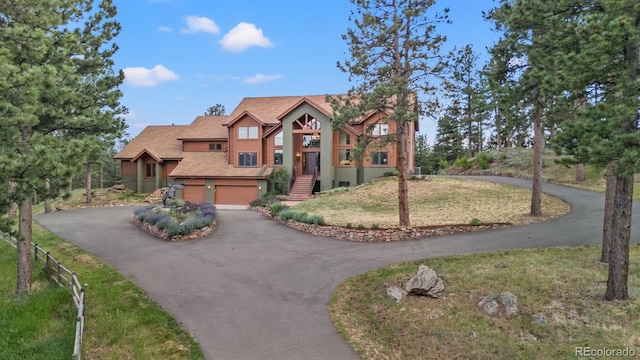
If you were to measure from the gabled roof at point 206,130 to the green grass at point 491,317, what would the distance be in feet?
93.9

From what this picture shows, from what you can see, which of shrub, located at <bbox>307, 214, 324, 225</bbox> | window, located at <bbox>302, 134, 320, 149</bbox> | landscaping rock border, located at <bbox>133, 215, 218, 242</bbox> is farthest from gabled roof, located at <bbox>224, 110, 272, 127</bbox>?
shrub, located at <bbox>307, 214, 324, 225</bbox>

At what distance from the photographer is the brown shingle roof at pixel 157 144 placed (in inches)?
1373

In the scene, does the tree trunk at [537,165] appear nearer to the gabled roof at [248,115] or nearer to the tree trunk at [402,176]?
the tree trunk at [402,176]

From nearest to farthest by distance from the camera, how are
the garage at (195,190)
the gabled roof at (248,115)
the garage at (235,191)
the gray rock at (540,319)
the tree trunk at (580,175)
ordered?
the gray rock at (540,319) < the tree trunk at (580,175) < the garage at (235,191) < the garage at (195,190) < the gabled roof at (248,115)

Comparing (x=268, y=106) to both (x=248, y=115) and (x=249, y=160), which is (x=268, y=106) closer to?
(x=248, y=115)

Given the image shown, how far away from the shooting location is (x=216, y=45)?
25375 millimetres

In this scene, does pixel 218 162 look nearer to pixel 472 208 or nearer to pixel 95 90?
pixel 95 90

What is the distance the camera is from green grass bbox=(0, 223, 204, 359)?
6469 mm

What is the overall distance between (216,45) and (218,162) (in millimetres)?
11251

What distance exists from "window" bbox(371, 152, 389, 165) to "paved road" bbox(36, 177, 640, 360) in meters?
13.7

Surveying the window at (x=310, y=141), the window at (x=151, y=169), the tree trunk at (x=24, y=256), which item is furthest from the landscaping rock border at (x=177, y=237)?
the window at (x=151, y=169)

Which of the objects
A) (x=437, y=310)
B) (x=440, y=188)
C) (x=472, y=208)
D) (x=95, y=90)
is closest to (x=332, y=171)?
(x=440, y=188)

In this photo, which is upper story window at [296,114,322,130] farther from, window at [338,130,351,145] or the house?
window at [338,130,351,145]

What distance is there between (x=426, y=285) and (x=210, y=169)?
86.3 ft
